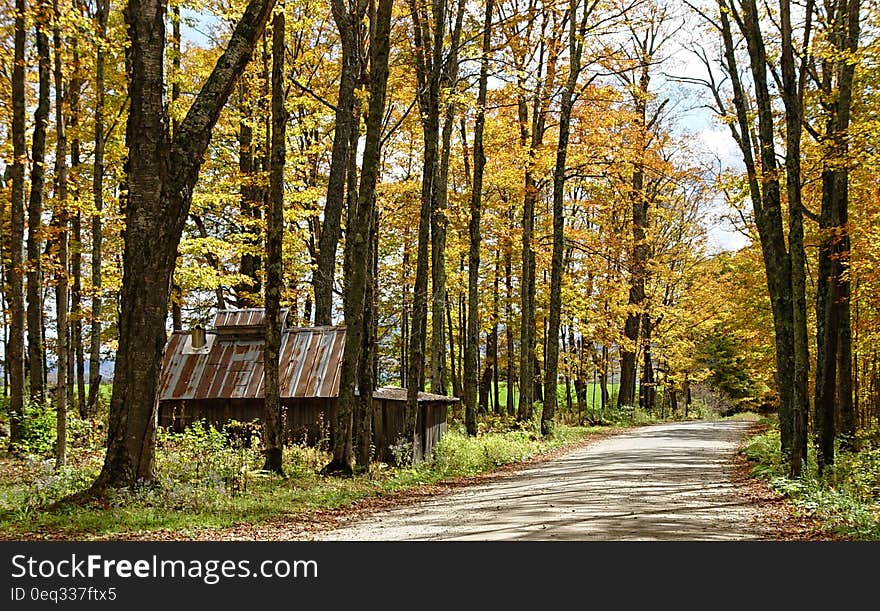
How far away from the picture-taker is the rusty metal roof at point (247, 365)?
1769 centimetres

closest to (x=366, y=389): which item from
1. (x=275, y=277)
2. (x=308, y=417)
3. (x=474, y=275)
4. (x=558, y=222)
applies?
(x=275, y=277)

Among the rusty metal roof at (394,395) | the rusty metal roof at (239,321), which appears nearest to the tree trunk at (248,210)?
the rusty metal roof at (239,321)

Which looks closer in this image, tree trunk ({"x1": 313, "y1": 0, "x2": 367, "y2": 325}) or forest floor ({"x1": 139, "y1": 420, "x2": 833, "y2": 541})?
forest floor ({"x1": 139, "y1": 420, "x2": 833, "y2": 541})

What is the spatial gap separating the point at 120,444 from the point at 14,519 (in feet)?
4.96

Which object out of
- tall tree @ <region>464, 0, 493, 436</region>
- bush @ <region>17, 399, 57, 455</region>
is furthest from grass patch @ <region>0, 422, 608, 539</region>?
tall tree @ <region>464, 0, 493, 436</region>

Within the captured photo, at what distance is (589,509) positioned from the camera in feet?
32.0

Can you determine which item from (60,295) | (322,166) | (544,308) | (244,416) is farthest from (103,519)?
(544,308)

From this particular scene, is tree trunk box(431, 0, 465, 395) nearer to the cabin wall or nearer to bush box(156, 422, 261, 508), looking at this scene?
the cabin wall

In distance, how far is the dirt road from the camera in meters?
8.06

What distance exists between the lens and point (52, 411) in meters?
17.6

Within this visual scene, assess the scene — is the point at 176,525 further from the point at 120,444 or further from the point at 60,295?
the point at 60,295

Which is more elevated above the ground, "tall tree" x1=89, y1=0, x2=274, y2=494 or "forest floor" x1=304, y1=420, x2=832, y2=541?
"tall tree" x1=89, y1=0, x2=274, y2=494

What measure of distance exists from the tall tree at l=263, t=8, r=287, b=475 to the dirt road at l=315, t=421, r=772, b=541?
2.96m

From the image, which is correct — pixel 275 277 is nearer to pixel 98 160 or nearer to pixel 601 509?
pixel 98 160
